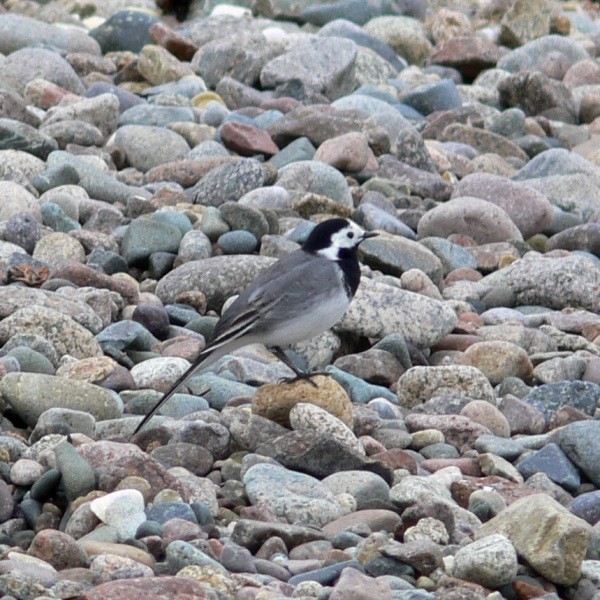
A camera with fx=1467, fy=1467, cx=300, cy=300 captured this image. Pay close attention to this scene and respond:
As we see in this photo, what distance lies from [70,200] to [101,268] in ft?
3.35

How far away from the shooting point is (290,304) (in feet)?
23.0

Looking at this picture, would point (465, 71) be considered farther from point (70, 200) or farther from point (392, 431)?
point (392, 431)

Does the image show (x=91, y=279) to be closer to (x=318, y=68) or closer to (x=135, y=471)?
(x=135, y=471)

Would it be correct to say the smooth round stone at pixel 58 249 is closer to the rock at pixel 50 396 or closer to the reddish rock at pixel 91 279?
the reddish rock at pixel 91 279

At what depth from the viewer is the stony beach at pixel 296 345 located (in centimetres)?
543

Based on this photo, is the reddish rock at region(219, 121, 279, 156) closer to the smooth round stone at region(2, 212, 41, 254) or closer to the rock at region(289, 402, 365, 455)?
the smooth round stone at region(2, 212, 41, 254)

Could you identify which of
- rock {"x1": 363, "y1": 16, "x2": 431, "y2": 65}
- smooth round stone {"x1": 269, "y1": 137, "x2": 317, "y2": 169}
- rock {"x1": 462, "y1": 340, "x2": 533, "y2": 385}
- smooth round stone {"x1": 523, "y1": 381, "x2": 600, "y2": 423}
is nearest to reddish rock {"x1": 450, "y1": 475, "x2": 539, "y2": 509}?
smooth round stone {"x1": 523, "y1": 381, "x2": 600, "y2": 423}

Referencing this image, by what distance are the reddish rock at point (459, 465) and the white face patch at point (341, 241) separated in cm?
122

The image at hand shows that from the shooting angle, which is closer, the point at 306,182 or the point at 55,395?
the point at 55,395

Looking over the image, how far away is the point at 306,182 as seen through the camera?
10695 millimetres

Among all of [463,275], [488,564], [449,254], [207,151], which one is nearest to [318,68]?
[207,151]

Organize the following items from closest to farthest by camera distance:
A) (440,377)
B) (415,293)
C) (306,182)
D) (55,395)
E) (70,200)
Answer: (55,395)
(440,377)
(415,293)
(70,200)
(306,182)

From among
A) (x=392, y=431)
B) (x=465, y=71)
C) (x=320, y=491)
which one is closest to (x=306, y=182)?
(x=392, y=431)

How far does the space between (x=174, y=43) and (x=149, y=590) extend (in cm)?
1076
